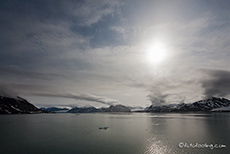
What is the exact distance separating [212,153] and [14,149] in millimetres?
63790

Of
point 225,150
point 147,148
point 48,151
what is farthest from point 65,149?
point 225,150

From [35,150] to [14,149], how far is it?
755cm

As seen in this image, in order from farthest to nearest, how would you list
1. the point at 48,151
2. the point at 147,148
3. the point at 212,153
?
the point at 147,148 → the point at 48,151 → the point at 212,153

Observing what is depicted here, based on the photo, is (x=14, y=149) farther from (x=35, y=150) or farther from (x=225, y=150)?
(x=225, y=150)

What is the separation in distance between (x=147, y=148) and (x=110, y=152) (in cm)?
1355

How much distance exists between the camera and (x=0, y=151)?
4319cm

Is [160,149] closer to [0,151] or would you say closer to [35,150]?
[35,150]

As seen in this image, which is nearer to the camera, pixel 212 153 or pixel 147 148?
pixel 212 153

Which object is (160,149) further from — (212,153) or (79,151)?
(79,151)

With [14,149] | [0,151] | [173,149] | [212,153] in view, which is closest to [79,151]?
[14,149]

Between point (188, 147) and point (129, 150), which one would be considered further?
point (188, 147)

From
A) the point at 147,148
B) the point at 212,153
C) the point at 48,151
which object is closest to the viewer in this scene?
the point at 212,153

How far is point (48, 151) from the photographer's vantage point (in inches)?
1708

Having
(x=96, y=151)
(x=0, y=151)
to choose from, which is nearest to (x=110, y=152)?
(x=96, y=151)
